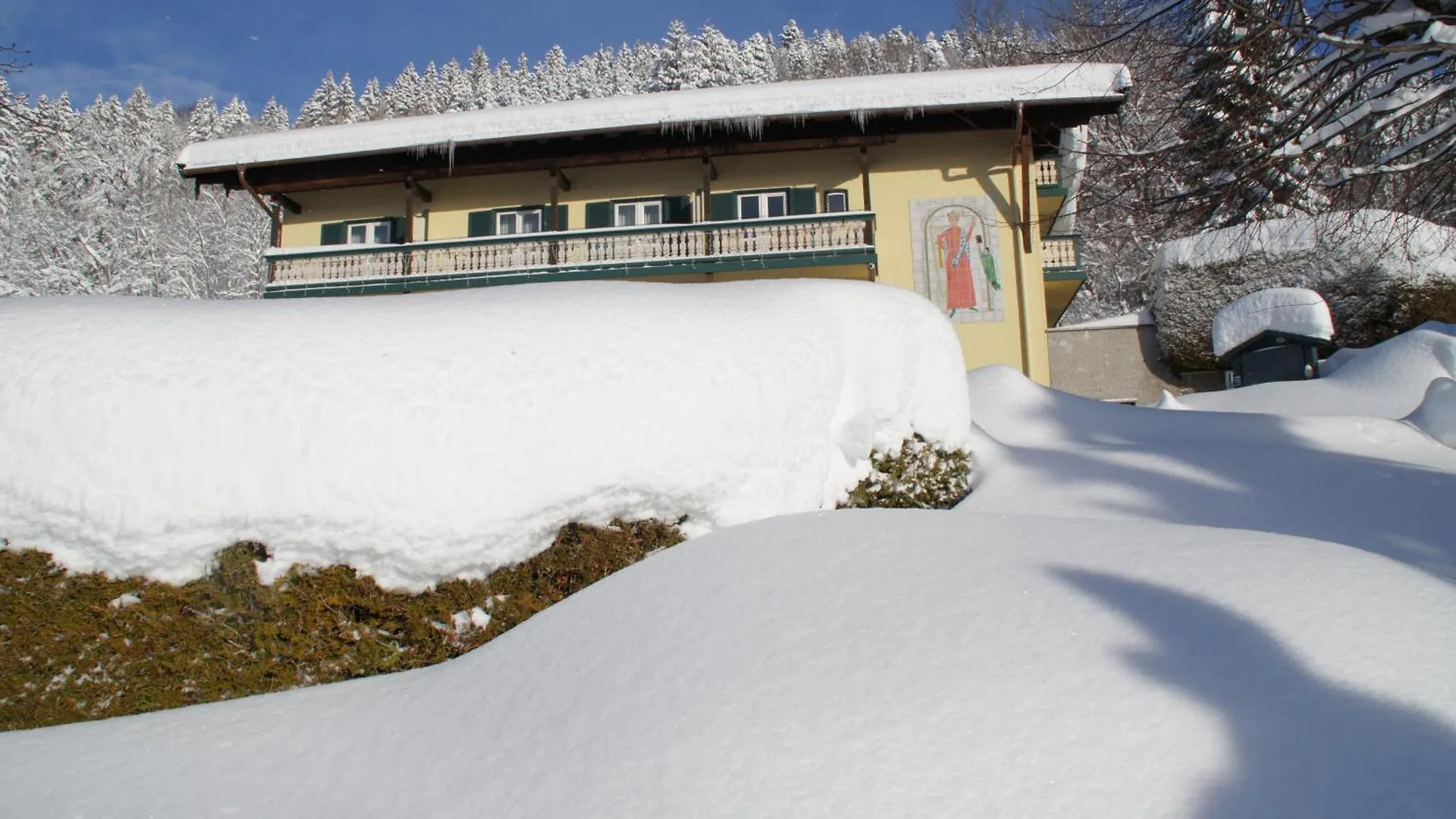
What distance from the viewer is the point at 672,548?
15.8 feet

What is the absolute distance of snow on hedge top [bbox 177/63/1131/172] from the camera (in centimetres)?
1543

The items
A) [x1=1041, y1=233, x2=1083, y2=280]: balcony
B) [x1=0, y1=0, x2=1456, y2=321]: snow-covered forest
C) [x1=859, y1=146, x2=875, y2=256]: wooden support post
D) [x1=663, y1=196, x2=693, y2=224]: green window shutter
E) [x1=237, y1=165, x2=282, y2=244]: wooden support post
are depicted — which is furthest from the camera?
[x1=663, y1=196, x2=693, y2=224]: green window shutter

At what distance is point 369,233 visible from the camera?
18.9 m

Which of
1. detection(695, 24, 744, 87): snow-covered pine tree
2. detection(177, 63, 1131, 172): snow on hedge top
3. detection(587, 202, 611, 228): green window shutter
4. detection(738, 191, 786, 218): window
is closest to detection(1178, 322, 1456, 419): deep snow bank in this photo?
detection(177, 63, 1131, 172): snow on hedge top

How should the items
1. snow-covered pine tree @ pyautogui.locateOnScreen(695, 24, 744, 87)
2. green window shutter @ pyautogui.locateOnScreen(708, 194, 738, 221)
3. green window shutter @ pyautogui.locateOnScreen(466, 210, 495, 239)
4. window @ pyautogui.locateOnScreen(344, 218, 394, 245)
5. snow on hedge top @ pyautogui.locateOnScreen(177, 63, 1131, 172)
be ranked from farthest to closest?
snow-covered pine tree @ pyautogui.locateOnScreen(695, 24, 744, 87), window @ pyautogui.locateOnScreen(344, 218, 394, 245), green window shutter @ pyautogui.locateOnScreen(466, 210, 495, 239), green window shutter @ pyautogui.locateOnScreen(708, 194, 738, 221), snow on hedge top @ pyautogui.locateOnScreen(177, 63, 1131, 172)

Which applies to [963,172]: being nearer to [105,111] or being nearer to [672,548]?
[672,548]

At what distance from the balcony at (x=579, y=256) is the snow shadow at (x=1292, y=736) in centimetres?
1302

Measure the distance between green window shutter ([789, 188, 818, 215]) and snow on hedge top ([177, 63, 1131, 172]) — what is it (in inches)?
78.5

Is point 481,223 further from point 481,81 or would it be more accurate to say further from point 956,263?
point 481,81

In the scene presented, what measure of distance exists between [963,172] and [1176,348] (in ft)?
20.2

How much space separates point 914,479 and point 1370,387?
9.38m

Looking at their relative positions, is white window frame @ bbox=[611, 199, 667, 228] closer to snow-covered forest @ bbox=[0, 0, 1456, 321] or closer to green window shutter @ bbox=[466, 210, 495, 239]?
green window shutter @ bbox=[466, 210, 495, 239]

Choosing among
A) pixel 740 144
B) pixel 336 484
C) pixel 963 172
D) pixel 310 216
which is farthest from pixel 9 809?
pixel 310 216

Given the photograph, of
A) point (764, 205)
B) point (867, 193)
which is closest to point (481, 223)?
point (764, 205)
